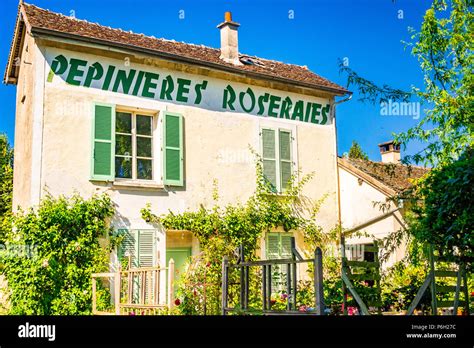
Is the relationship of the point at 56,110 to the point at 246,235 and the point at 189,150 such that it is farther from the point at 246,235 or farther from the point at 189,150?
the point at 246,235

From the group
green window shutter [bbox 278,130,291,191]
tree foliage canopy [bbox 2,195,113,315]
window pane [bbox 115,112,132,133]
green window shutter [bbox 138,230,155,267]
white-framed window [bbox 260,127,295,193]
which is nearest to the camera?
tree foliage canopy [bbox 2,195,113,315]

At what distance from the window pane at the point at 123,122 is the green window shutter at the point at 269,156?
3.44 metres

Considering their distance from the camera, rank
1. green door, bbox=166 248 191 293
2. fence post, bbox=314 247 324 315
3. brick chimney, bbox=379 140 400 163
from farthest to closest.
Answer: brick chimney, bbox=379 140 400 163 < green door, bbox=166 248 191 293 < fence post, bbox=314 247 324 315

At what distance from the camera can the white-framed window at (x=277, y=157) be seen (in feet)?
45.1

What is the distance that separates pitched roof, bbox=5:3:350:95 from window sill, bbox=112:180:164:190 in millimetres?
2799

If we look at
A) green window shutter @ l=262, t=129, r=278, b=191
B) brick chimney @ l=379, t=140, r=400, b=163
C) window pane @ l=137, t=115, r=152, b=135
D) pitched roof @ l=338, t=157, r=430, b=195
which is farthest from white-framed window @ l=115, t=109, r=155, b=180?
brick chimney @ l=379, t=140, r=400, b=163

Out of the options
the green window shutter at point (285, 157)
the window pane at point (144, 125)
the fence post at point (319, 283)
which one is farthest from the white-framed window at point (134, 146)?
the fence post at point (319, 283)

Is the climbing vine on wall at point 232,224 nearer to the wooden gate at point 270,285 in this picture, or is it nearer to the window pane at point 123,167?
the window pane at point 123,167

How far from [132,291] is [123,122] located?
3.63 m

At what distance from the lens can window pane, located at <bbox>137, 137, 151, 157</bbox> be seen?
12.0 meters

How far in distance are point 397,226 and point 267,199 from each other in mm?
4433

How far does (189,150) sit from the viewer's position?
12.6 m

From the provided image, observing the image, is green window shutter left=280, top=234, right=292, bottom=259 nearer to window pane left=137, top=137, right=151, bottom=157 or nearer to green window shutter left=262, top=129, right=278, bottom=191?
green window shutter left=262, top=129, right=278, bottom=191

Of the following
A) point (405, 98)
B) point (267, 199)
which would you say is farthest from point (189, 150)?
point (405, 98)
